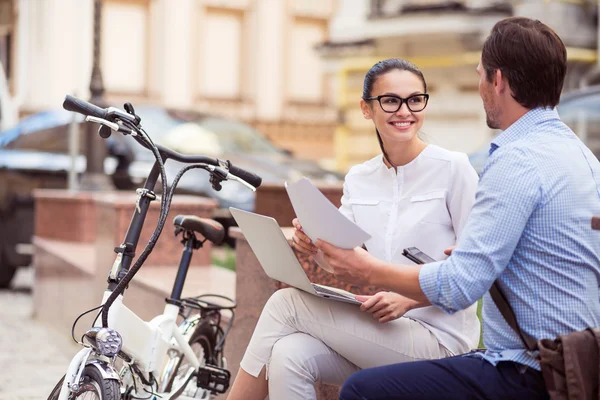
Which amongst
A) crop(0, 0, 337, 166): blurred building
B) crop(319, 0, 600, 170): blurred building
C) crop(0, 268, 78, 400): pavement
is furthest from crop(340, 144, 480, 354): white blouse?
crop(0, 0, 337, 166): blurred building

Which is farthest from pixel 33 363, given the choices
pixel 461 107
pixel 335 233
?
pixel 461 107

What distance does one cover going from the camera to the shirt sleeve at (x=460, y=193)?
3443mm

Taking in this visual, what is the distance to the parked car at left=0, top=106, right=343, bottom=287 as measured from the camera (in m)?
10.4

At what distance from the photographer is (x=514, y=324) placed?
8.70 feet

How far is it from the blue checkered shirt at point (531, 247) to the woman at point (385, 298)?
59 centimetres

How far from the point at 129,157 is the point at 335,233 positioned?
319 inches

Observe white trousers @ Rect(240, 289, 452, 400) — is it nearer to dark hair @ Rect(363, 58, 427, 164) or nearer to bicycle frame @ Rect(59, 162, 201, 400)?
bicycle frame @ Rect(59, 162, 201, 400)

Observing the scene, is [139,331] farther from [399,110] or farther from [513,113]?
[513,113]

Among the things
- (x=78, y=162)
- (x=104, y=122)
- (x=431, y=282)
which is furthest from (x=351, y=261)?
(x=78, y=162)

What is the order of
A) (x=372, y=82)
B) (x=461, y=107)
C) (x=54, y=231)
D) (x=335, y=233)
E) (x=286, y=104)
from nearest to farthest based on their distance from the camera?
(x=335, y=233) → (x=372, y=82) → (x=54, y=231) → (x=461, y=107) → (x=286, y=104)

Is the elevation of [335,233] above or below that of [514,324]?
above

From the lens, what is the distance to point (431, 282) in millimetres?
2633

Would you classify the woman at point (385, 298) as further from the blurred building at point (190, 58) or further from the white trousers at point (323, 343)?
the blurred building at point (190, 58)

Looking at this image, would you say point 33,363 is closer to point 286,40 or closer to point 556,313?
point 556,313
